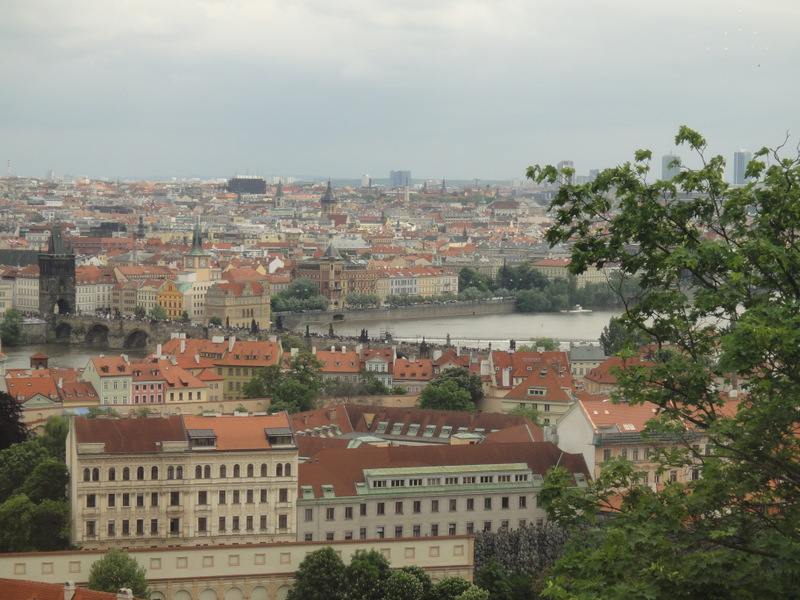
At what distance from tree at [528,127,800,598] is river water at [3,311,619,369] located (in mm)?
36542

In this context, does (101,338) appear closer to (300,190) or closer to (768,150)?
(768,150)

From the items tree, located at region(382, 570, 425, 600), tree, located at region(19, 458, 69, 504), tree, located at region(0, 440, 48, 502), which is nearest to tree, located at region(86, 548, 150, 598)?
tree, located at region(382, 570, 425, 600)

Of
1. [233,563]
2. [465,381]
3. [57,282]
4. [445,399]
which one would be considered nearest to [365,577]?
[233,563]

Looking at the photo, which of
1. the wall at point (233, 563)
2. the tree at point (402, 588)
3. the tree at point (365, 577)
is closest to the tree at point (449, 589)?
the tree at point (402, 588)

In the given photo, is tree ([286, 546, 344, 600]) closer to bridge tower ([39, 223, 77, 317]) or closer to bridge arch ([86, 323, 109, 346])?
bridge arch ([86, 323, 109, 346])

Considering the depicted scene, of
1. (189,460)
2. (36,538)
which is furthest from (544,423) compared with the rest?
(36,538)

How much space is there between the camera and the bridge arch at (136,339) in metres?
53.6

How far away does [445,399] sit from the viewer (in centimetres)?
2966

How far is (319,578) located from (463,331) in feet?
134

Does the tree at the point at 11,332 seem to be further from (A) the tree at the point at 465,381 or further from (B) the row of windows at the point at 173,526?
(B) the row of windows at the point at 173,526

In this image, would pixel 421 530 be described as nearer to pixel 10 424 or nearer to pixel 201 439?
pixel 201 439

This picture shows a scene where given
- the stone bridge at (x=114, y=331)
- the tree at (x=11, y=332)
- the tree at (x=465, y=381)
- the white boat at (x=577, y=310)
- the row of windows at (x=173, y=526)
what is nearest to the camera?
the row of windows at (x=173, y=526)

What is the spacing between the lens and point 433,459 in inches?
826

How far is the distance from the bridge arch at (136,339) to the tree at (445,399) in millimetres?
24913
